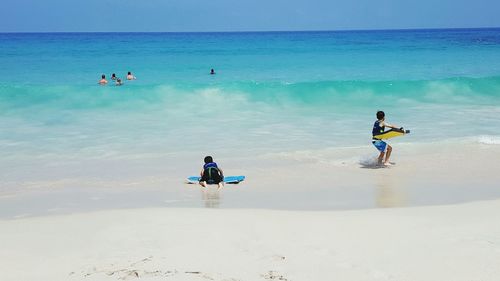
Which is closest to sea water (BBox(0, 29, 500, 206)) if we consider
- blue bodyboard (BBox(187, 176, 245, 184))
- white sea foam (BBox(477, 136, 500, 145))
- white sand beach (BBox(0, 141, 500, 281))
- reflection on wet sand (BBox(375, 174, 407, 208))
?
white sea foam (BBox(477, 136, 500, 145))

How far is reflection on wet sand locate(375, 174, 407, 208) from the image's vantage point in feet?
27.4

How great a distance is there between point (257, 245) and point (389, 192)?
11.3 feet

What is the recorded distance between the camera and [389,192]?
29.8ft

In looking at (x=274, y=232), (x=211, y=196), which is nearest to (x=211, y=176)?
(x=211, y=196)

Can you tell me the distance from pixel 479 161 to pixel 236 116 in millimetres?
8750

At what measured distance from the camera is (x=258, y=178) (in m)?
10.2

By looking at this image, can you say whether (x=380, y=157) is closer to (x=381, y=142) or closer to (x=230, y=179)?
(x=381, y=142)

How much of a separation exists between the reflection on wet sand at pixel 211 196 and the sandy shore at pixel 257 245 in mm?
548

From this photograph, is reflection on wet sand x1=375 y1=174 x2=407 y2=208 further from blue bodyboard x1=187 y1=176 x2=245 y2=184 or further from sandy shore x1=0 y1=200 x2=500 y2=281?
blue bodyboard x1=187 y1=176 x2=245 y2=184

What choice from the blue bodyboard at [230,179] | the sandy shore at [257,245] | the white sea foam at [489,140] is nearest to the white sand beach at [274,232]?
the sandy shore at [257,245]

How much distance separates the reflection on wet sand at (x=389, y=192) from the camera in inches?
329

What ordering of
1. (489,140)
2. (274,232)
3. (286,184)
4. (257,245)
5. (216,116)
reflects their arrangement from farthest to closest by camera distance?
1. (216,116)
2. (489,140)
3. (286,184)
4. (274,232)
5. (257,245)

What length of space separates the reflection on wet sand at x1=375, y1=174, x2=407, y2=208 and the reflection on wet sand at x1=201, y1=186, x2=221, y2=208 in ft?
7.47

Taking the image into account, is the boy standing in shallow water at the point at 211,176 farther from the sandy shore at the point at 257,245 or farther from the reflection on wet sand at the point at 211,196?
the sandy shore at the point at 257,245
